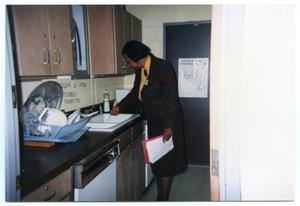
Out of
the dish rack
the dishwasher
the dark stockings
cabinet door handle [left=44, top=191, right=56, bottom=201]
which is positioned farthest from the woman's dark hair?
cabinet door handle [left=44, top=191, right=56, bottom=201]

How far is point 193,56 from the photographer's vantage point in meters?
2.64

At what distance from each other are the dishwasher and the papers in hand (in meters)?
0.27

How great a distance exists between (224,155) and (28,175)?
2.11ft

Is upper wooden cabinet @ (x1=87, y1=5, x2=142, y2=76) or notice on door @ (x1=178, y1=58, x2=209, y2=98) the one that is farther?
notice on door @ (x1=178, y1=58, x2=209, y2=98)

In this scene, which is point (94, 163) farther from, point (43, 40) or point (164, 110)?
point (164, 110)

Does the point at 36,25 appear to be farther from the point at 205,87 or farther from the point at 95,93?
the point at 205,87

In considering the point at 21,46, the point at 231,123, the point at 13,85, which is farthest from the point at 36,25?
the point at 231,123

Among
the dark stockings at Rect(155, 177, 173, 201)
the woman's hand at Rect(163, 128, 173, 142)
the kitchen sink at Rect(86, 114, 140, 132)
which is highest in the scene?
the kitchen sink at Rect(86, 114, 140, 132)

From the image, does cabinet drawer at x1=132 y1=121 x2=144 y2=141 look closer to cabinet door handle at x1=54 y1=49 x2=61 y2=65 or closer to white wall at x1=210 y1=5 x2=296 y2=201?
cabinet door handle at x1=54 y1=49 x2=61 y2=65

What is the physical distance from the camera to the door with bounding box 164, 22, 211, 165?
2.60 meters

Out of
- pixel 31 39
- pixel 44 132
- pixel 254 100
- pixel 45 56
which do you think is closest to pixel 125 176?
pixel 44 132

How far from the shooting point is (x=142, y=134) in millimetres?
2057

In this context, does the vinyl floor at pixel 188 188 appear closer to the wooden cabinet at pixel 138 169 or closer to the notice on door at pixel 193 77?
the wooden cabinet at pixel 138 169

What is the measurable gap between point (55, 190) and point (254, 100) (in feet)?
2.49
